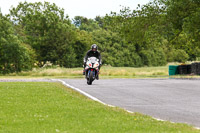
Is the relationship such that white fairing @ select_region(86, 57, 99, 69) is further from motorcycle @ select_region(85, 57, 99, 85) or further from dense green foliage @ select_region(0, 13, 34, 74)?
dense green foliage @ select_region(0, 13, 34, 74)

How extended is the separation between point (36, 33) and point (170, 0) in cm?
4479

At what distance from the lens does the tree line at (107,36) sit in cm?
3778

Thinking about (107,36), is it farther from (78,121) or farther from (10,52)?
(78,121)

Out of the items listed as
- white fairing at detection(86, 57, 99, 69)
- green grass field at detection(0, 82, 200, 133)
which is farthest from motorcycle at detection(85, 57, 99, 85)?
green grass field at detection(0, 82, 200, 133)

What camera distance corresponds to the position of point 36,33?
78.2 meters

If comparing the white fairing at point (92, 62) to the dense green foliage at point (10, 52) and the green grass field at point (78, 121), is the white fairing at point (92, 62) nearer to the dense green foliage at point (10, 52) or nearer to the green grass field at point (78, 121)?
the green grass field at point (78, 121)

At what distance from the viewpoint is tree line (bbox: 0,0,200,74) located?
37775mm

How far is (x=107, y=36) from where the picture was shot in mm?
92750

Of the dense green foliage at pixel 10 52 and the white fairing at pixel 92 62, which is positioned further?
the dense green foliage at pixel 10 52

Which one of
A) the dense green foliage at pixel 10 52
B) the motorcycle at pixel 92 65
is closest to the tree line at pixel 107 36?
the dense green foliage at pixel 10 52

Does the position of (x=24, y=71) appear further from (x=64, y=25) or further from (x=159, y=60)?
(x=159, y=60)

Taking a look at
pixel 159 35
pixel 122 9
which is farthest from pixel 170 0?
pixel 122 9

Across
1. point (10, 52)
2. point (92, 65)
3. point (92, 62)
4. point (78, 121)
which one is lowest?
point (78, 121)

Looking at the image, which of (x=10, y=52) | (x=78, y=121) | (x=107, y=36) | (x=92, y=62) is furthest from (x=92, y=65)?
(x=107, y=36)
